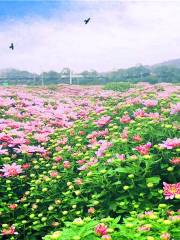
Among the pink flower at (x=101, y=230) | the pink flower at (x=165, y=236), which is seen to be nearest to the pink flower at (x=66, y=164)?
the pink flower at (x=101, y=230)

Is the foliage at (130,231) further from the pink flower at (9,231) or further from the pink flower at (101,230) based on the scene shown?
the pink flower at (9,231)

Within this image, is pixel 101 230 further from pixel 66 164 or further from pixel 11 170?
pixel 11 170

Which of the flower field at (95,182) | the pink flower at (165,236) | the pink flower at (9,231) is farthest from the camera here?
the pink flower at (9,231)

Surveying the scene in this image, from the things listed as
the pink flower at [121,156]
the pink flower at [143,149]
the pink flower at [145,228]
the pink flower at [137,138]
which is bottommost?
the pink flower at [145,228]

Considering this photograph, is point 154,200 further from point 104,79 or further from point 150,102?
point 104,79

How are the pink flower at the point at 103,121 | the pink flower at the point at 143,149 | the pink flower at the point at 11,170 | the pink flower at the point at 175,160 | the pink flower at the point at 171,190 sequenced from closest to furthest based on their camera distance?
the pink flower at the point at 171,190, the pink flower at the point at 175,160, the pink flower at the point at 143,149, the pink flower at the point at 11,170, the pink flower at the point at 103,121

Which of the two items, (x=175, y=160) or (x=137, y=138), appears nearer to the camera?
(x=175, y=160)

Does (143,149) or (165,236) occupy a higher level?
(143,149)

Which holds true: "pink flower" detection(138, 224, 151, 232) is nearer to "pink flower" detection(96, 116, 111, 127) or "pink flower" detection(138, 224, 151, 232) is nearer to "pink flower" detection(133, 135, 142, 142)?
"pink flower" detection(133, 135, 142, 142)

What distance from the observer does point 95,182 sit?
551 centimetres

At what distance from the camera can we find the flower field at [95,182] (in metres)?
3.87

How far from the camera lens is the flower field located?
12.7 ft

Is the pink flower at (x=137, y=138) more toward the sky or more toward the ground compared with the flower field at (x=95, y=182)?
more toward the sky

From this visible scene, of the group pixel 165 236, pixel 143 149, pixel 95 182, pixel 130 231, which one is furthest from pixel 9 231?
pixel 165 236
